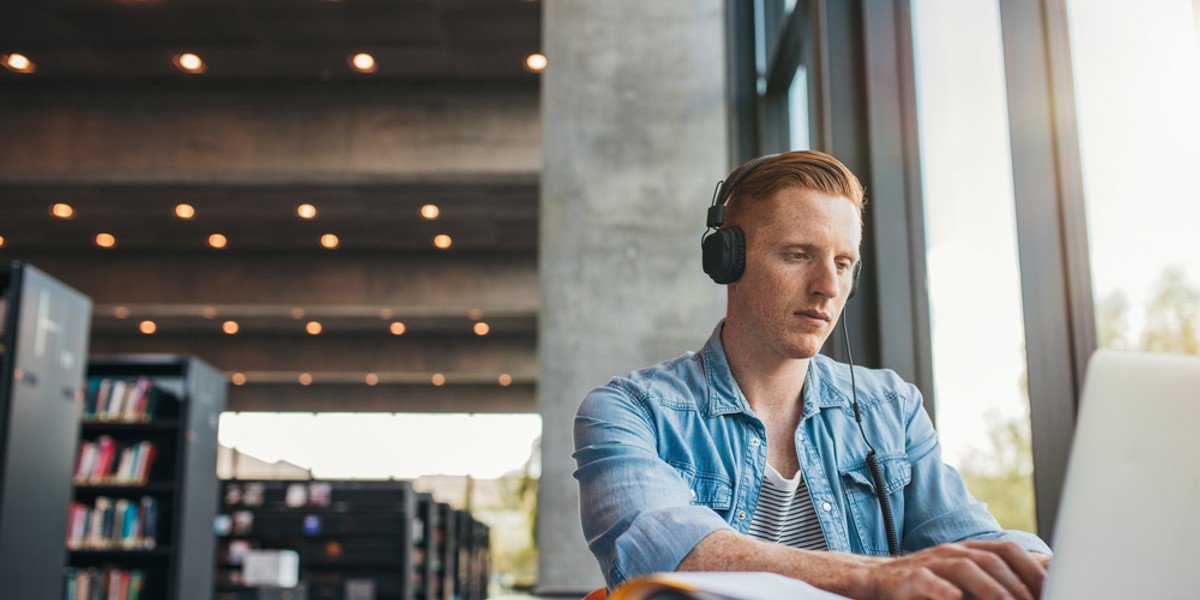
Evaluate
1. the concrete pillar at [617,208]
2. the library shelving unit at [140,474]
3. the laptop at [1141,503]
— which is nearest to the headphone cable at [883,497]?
the laptop at [1141,503]

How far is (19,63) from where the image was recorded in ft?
30.3

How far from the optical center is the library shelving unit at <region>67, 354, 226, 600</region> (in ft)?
21.3

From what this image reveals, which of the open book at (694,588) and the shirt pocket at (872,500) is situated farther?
the shirt pocket at (872,500)

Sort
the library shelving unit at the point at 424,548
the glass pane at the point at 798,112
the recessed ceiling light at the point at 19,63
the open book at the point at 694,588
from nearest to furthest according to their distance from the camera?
the open book at the point at 694,588 < the glass pane at the point at 798,112 < the recessed ceiling light at the point at 19,63 < the library shelving unit at the point at 424,548

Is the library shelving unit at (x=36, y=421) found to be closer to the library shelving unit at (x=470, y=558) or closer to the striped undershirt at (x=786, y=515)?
the striped undershirt at (x=786, y=515)

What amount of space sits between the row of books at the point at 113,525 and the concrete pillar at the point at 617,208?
2885 millimetres

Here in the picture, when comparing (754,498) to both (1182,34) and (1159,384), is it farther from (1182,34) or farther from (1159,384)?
(1182,34)

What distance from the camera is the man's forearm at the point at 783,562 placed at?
0.77m

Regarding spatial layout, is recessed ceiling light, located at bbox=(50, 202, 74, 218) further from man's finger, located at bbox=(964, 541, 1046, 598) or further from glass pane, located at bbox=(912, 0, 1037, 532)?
man's finger, located at bbox=(964, 541, 1046, 598)

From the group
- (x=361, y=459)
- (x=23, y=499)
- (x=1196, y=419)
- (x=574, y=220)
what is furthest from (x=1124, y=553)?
(x=361, y=459)

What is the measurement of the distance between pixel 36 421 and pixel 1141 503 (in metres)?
5.40

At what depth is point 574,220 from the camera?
17.2ft

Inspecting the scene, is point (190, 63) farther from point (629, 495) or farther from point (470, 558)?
point (629, 495)

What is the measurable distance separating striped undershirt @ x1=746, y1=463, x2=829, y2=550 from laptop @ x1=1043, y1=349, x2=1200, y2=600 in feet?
1.73
